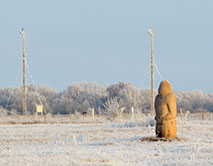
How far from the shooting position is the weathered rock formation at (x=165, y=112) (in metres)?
17.6

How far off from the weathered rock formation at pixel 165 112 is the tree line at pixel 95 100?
38006 mm

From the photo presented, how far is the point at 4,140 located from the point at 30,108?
40.1 meters

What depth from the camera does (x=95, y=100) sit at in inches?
2386

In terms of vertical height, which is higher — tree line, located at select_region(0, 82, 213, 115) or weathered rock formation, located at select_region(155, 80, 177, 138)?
tree line, located at select_region(0, 82, 213, 115)

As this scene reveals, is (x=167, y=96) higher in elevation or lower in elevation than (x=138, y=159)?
higher

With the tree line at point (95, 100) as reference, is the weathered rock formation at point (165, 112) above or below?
below

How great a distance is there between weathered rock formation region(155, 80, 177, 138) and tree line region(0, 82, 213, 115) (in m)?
38.0

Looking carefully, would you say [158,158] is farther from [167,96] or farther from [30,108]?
[30,108]

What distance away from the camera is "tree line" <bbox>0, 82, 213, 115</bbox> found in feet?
188

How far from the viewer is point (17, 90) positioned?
62500 mm

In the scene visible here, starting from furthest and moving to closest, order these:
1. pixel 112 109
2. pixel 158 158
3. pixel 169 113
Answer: pixel 112 109 < pixel 169 113 < pixel 158 158

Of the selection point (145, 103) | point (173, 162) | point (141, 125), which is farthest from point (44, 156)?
point (145, 103)

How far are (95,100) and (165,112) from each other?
43196 millimetres

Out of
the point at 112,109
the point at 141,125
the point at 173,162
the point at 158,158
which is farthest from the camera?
the point at 112,109
